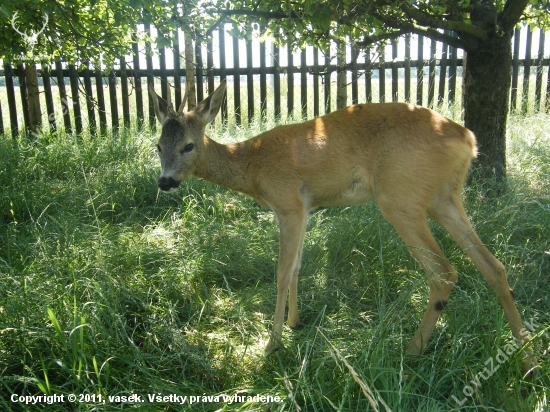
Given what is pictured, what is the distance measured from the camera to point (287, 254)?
3.89 meters

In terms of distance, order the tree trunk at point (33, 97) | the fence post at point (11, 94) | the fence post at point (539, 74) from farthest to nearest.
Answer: the fence post at point (539, 74)
the fence post at point (11, 94)
the tree trunk at point (33, 97)

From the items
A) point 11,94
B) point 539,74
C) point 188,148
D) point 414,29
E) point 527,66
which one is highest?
point 414,29

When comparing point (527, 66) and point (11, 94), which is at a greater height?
point (527, 66)

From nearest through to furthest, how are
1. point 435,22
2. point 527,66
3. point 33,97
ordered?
point 435,22, point 33,97, point 527,66

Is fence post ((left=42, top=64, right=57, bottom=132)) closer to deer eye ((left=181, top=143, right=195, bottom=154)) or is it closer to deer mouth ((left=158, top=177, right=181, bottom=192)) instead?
deer eye ((left=181, top=143, right=195, bottom=154))

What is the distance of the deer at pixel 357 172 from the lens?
348cm

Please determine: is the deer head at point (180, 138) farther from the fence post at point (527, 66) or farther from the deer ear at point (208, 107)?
the fence post at point (527, 66)

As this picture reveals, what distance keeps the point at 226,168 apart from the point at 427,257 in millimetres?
1777

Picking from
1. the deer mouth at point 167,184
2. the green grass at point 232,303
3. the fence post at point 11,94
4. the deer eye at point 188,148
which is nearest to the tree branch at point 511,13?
the green grass at point 232,303

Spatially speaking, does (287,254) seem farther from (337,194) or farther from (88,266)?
(88,266)

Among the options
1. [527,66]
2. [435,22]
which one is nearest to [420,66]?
[527,66]

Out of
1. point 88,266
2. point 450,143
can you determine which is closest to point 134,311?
point 88,266

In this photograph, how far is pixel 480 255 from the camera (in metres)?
3.45

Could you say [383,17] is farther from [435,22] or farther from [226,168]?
[226,168]
